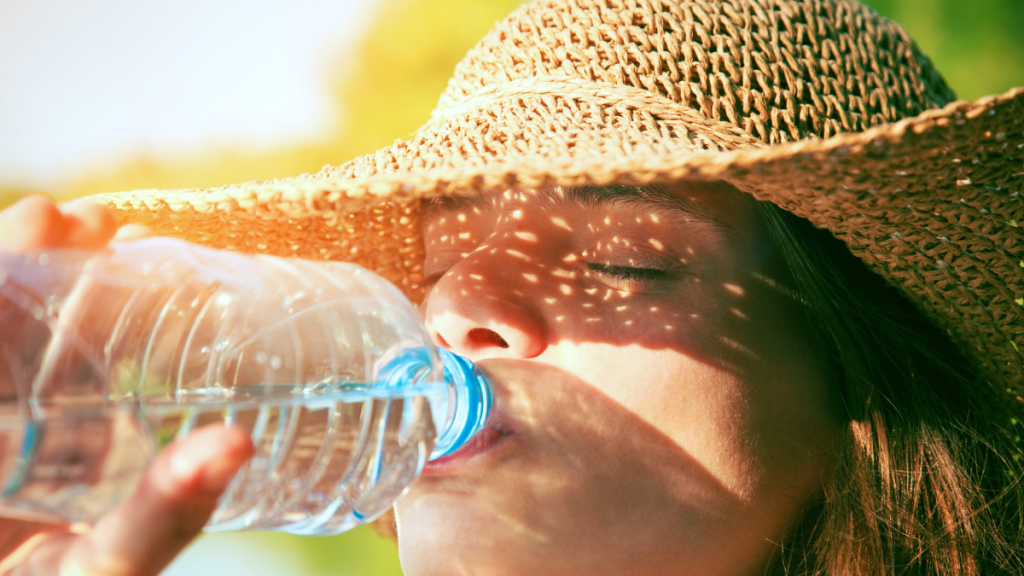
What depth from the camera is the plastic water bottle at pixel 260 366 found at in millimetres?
480

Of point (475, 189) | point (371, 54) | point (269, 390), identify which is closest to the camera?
point (475, 189)

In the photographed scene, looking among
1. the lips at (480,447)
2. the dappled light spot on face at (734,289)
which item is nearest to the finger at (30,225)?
the lips at (480,447)

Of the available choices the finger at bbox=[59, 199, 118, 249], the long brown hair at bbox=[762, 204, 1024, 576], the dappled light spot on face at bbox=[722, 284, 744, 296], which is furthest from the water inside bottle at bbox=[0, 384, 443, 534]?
the long brown hair at bbox=[762, 204, 1024, 576]

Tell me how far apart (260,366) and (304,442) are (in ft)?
0.25

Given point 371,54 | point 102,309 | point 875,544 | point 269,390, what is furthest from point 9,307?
point 371,54

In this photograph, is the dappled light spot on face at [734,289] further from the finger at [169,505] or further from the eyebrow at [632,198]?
the finger at [169,505]

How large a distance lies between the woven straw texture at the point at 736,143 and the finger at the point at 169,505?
0.59ft

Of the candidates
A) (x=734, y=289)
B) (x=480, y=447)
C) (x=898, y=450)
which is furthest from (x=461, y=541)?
(x=898, y=450)

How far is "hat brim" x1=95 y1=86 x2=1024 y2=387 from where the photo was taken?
0.43 metres

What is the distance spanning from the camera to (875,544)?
66cm

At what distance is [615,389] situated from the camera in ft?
1.88

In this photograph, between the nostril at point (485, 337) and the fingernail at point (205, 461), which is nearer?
the fingernail at point (205, 461)

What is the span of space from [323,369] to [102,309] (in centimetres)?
16

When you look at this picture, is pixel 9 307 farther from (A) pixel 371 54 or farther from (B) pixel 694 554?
(A) pixel 371 54
